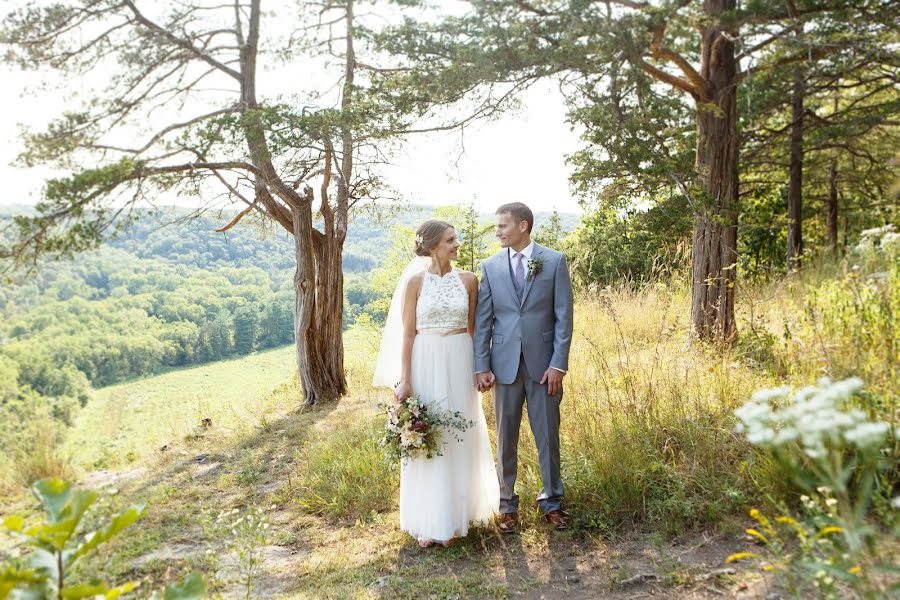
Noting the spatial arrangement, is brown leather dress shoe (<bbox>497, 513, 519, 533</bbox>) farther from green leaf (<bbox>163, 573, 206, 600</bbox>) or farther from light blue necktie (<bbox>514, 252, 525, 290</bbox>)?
green leaf (<bbox>163, 573, 206, 600</bbox>)

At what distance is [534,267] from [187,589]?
3.21 m

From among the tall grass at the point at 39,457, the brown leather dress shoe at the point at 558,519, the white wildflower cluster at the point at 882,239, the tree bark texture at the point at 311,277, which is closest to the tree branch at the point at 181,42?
the tree bark texture at the point at 311,277

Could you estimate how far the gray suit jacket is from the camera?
13.3 ft

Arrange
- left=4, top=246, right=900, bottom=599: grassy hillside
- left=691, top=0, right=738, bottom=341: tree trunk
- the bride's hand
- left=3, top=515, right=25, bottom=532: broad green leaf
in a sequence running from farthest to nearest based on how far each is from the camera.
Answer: left=691, top=0, right=738, bottom=341: tree trunk, the bride's hand, left=4, top=246, right=900, bottom=599: grassy hillside, left=3, top=515, right=25, bottom=532: broad green leaf

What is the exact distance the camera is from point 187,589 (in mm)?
1084

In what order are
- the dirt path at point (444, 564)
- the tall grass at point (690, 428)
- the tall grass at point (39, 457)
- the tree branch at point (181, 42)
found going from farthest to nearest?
the tree branch at point (181, 42)
the tall grass at point (39, 457)
the tall grass at point (690, 428)
the dirt path at point (444, 564)

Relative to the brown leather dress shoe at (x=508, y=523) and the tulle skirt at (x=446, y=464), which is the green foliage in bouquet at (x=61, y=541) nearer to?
the tulle skirt at (x=446, y=464)

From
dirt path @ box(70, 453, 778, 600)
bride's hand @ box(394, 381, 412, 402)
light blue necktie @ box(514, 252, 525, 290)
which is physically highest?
light blue necktie @ box(514, 252, 525, 290)

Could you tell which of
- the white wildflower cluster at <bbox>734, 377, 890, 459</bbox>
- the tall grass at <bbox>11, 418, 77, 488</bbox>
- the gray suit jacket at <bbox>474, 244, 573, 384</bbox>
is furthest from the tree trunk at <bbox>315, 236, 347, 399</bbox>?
the white wildflower cluster at <bbox>734, 377, 890, 459</bbox>

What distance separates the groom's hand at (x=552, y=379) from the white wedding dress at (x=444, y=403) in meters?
0.52

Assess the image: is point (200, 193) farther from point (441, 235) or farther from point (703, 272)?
point (703, 272)

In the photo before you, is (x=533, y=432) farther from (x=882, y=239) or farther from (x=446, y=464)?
(x=882, y=239)

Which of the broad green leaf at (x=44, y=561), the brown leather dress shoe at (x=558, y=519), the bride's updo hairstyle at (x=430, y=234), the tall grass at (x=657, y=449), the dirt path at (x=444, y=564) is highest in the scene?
the bride's updo hairstyle at (x=430, y=234)

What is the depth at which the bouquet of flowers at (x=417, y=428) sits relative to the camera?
4.05 metres
